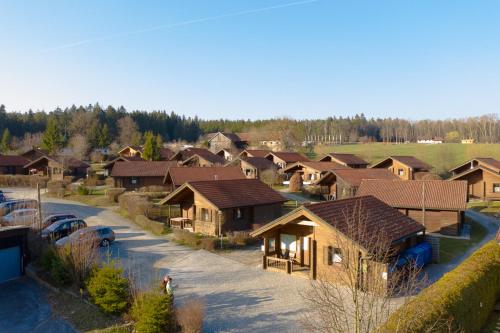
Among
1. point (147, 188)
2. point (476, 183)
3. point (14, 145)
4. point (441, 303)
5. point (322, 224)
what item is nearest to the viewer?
point (441, 303)

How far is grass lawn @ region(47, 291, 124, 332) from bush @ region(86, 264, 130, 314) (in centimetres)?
41

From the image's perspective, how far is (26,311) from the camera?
66.6 feet

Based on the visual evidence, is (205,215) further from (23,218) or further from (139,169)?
(139,169)

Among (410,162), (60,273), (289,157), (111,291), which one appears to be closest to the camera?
(111,291)

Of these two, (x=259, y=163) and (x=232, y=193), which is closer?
(x=232, y=193)

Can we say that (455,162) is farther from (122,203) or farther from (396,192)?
(122,203)

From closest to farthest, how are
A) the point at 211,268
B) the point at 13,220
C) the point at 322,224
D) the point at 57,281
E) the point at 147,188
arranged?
the point at 322,224 → the point at 57,281 → the point at 211,268 → the point at 13,220 → the point at 147,188

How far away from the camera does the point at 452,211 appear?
109 ft

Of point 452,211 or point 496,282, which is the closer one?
point 496,282

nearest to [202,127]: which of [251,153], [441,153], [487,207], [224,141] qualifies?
[224,141]

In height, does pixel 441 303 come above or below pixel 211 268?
above

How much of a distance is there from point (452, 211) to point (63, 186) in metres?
45.7

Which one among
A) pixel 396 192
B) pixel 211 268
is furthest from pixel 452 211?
pixel 211 268

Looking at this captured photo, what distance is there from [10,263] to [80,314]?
30.0ft
